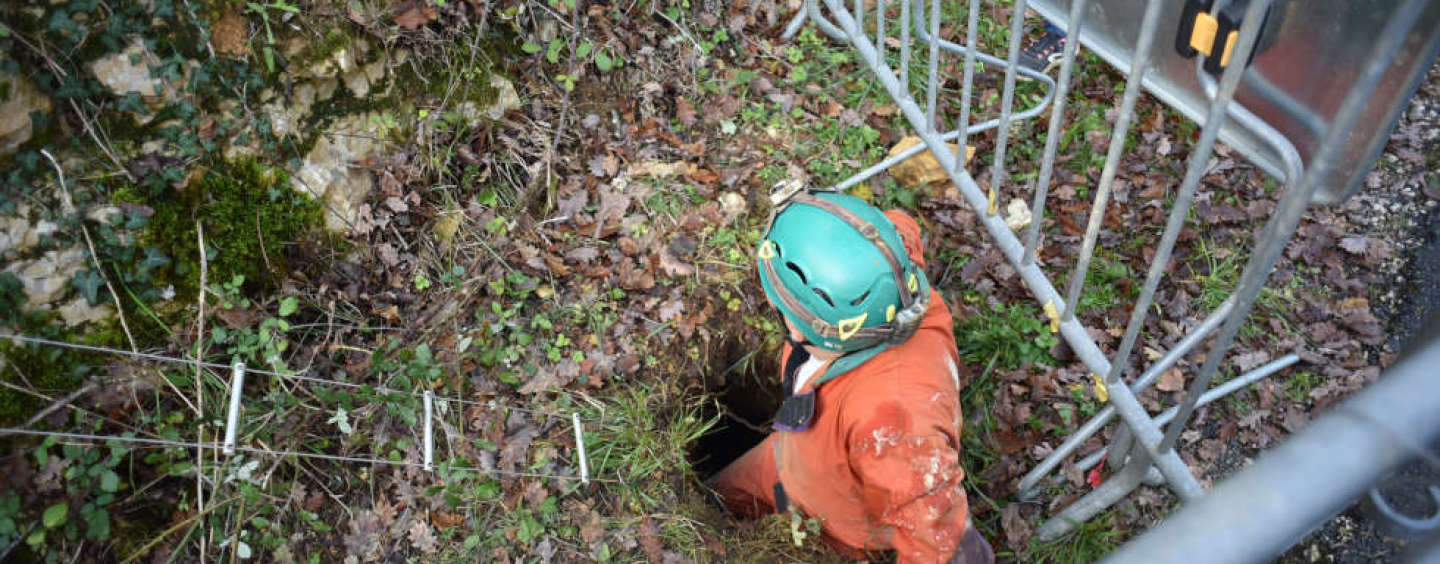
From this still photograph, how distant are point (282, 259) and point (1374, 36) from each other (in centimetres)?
449

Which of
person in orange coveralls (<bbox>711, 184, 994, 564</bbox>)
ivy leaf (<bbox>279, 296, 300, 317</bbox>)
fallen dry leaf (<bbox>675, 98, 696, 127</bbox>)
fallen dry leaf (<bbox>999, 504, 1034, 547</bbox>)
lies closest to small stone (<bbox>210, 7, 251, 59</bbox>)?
ivy leaf (<bbox>279, 296, 300, 317</bbox>)

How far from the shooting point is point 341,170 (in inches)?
155

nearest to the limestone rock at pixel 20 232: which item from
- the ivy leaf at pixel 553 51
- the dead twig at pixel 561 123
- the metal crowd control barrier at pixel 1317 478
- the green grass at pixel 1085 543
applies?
the dead twig at pixel 561 123

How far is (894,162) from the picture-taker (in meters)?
4.54

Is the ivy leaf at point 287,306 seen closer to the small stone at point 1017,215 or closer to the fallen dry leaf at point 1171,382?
the small stone at point 1017,215

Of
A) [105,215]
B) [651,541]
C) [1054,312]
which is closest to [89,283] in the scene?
[105,215]

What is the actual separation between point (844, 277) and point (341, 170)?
2.54 meters

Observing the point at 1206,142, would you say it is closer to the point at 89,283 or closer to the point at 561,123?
the point at 561,123

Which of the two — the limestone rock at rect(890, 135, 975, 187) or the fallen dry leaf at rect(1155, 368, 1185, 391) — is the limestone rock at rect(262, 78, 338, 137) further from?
the fallen dry leaf at rect(1155, 368, 1185, 391)

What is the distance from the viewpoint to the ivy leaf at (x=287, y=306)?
3646 millimetres

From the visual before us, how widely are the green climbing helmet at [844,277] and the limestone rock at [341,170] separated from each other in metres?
2.17

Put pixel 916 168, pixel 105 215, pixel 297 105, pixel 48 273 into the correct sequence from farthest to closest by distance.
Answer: pixel 916 168
pixel 297 105
pixel 105 215
pixel 48 273

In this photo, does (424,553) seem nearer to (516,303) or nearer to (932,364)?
(516,303)

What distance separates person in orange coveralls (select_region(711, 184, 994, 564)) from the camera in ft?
9.14
